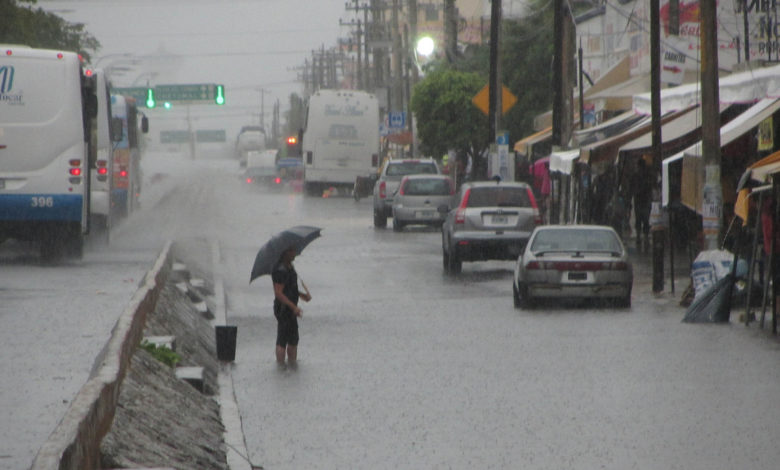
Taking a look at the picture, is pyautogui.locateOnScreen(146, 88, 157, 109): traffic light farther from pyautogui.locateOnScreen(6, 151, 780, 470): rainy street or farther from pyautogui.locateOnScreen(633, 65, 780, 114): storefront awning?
pyautogui.locateOnScreen(633, 65, 780, 114): storefront awning

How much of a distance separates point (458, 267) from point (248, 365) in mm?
12183

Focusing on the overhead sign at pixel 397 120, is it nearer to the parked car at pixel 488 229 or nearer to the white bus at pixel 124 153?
the white bus at pixel 124 153

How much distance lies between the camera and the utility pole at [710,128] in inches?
782

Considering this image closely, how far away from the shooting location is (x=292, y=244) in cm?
1400

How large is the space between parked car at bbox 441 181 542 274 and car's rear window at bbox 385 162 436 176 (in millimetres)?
18238

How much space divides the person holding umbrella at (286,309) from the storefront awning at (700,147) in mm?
8426

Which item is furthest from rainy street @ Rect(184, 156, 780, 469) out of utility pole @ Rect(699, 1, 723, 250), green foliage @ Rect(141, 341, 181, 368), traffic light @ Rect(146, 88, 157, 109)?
traffic light @ Rect(146, 88, 157, 109)

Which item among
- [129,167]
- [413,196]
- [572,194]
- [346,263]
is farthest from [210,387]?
[129,167]

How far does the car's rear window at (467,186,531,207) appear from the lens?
84.8 feet

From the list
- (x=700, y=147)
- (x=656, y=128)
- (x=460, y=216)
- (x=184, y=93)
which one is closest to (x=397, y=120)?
(x=184, y=93)

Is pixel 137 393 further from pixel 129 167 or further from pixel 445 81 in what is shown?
pixel 445 81

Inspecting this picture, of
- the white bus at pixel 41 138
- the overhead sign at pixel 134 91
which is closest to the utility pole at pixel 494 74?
the white bus at pixel 41 138

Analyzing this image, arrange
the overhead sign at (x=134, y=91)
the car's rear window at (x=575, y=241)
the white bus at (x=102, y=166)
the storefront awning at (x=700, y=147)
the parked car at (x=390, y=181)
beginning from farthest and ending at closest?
the overhead sign at (x=134, y=91) < the parked car at (x=390, y=181) < the white bus at (x=102, y=166) < the storefront awning at (x=700, y=147) < the car's rear window at (x=575, y=241)

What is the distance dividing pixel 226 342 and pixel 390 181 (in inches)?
1123
